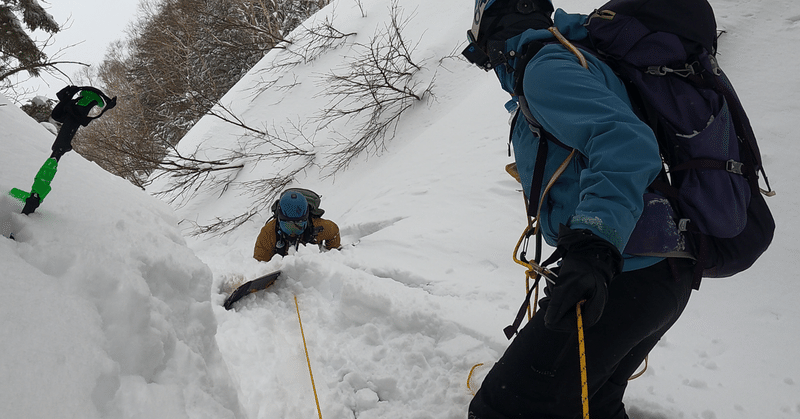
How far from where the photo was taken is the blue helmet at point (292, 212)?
4.73m

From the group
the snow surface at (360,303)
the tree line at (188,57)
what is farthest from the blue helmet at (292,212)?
the tree line at (188,57)

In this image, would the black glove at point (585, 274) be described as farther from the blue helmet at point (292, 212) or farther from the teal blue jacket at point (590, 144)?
the blue helmet at point (292, 212)

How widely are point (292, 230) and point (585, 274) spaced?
405cm

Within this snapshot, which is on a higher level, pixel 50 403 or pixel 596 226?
pixel 50 403

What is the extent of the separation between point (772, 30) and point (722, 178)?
5.12 metres

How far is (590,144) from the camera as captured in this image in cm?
120

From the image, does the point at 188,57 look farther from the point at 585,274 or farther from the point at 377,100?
the point at 585,274

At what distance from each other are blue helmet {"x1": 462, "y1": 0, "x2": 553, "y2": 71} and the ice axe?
1333 millimetres

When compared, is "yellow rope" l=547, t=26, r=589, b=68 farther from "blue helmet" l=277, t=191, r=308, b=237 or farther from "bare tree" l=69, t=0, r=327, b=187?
"bare tree" l=69, t=0, r=327, b=187

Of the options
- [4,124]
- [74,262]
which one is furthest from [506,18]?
[4,124]

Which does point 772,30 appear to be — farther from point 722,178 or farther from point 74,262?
point 74,262

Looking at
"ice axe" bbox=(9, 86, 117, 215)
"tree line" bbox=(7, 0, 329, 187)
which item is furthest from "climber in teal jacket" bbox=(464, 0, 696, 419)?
"tree line" bbox=(7, 0, 329, 187)

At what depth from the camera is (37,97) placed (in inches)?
375

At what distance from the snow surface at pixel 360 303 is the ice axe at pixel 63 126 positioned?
0.05 m
